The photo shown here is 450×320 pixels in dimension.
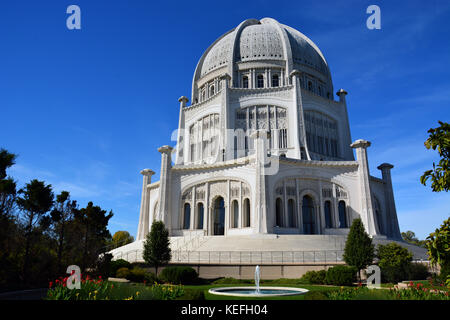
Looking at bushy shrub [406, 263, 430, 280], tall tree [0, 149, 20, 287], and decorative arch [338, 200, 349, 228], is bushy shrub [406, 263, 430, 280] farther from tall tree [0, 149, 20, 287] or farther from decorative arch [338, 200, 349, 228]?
tall tree [0, 149, 20, 287]

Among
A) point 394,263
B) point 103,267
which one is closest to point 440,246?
point 394,263

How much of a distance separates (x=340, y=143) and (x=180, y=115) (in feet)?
73.3

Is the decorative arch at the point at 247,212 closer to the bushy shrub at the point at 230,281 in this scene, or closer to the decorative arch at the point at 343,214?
the decorative arch at the point at 343,214

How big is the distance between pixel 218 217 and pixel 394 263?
16.4 m

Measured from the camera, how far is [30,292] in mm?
14891

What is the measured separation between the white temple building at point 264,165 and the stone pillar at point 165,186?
0.10 m

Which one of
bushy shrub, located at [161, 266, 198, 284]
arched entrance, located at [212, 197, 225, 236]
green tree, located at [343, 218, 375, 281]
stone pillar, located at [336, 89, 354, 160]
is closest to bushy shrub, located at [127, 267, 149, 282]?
bushy shrub, located at [161, 266, 198, 284]

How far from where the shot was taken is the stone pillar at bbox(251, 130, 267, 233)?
26.2m

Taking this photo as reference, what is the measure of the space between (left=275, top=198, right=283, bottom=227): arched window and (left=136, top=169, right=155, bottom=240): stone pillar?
1443 cm

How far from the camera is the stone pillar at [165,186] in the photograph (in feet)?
101

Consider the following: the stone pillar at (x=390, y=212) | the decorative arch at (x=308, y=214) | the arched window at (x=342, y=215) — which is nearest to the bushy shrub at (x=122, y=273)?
the decorative arch at (x=308, y=214)

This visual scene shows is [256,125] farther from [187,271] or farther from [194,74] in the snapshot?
[187,271]
